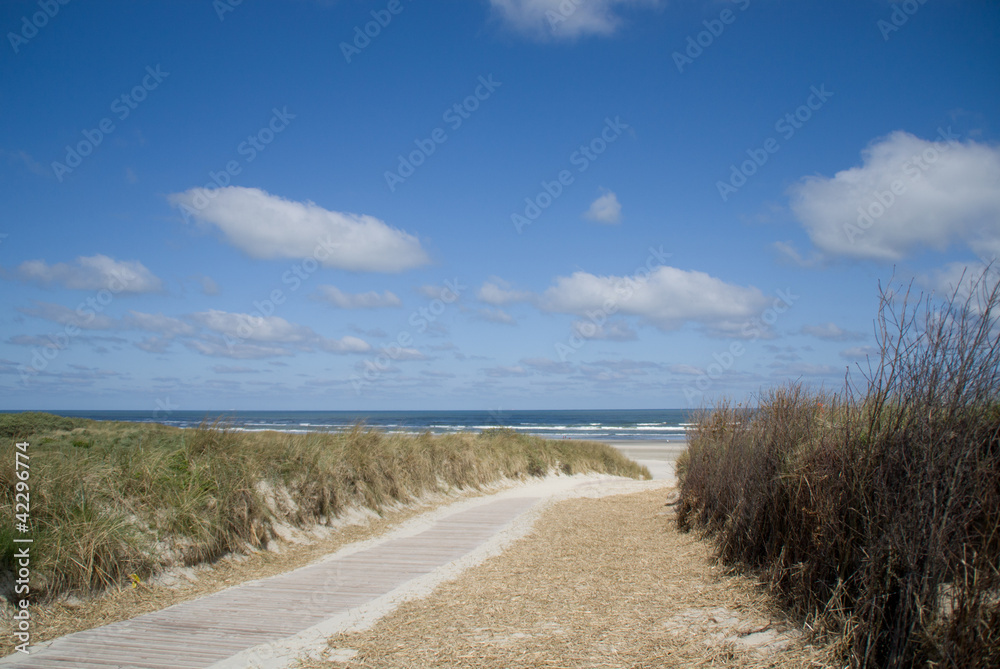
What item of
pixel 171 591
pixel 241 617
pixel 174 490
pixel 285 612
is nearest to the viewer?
pixel 241 617

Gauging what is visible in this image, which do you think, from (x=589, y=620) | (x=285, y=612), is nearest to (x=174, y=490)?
(x=285, y=612)

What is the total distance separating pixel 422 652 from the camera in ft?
15.1

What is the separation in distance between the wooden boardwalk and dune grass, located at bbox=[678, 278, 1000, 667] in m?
4.27

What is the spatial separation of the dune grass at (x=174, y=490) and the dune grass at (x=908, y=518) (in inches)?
251

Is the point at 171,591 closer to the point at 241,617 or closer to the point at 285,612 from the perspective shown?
the point at 241,617

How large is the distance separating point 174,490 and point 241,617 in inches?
97.2

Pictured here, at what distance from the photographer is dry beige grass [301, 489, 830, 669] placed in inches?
172

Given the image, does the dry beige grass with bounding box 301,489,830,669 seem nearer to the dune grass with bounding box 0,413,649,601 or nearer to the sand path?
the sand path

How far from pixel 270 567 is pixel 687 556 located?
17.4ft

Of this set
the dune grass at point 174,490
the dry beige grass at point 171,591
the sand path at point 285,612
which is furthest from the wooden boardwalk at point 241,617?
the dune grass at point 174,490

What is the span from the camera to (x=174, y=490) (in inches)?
285

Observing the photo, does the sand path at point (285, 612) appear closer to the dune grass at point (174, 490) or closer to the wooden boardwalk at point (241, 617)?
the wooden boardwalk at point (241, 617)

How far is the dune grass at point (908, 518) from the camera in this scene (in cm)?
347

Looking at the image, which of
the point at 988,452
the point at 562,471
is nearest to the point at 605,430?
the point at 562,471
